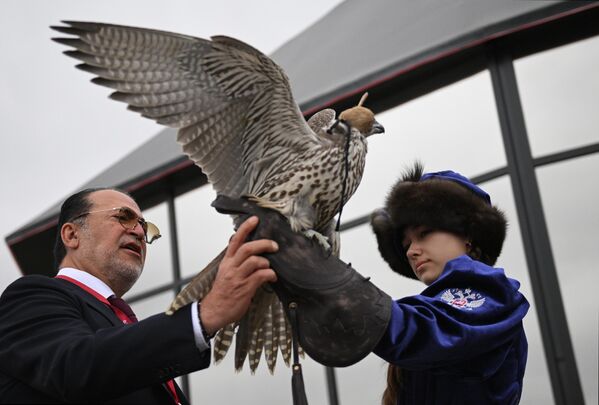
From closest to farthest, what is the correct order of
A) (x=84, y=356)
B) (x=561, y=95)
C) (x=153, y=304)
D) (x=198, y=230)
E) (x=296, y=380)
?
1. (x=84, y=356)
2. (x=296, y=380)
3. (x=561, y=95)
4. (x=198, y=230)
5. (x=153, y=304)

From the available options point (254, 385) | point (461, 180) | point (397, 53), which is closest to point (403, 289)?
point (254, 385)

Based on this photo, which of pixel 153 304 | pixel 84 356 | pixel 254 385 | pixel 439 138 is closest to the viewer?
pixel 84 356

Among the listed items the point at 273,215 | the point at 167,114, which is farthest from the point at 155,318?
the point at 167,114

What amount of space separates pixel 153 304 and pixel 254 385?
1500 millimetres

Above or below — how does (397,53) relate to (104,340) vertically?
above

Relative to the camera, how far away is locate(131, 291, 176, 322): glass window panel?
25.1 feet

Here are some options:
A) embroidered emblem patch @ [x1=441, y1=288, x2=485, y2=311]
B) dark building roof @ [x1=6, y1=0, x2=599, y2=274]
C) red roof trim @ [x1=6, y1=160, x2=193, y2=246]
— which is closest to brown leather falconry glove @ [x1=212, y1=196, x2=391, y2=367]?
embroidered emblem patch @ [x1=441, y1=288, x2=485, y2=311]

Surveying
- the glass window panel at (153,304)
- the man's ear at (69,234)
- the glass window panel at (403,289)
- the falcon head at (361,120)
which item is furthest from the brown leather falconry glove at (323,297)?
the glass window panel at (153,304)

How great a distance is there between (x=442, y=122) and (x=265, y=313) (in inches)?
168

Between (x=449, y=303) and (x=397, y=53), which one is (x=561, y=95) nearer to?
(x=397, y=53)

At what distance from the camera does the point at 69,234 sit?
277cm

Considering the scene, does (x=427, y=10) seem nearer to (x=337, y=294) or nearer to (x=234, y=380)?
(x=234, y=380)

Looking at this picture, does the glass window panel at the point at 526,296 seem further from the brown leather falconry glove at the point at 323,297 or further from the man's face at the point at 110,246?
the brown leather falconry glove at the point at 323,297

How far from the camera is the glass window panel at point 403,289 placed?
17.9 ft
